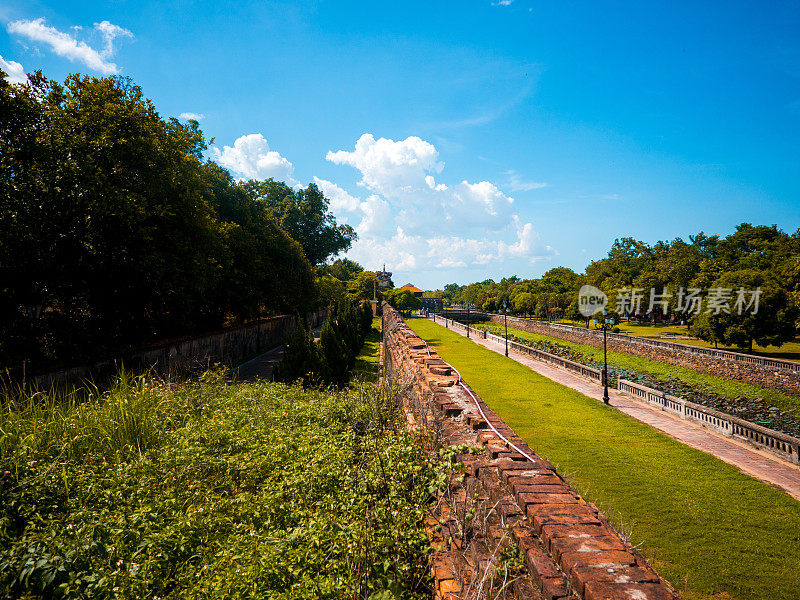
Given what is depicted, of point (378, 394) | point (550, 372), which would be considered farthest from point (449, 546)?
point (550, 372)

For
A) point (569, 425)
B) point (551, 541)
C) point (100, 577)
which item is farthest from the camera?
point (569, 425)

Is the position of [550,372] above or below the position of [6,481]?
below

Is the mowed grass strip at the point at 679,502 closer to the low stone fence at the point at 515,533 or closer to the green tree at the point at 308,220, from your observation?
the low stone fence at the point at 515,533

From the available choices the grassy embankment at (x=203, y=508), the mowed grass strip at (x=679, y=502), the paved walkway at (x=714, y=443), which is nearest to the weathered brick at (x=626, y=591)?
the grassy embankment at (x=203, y=508)

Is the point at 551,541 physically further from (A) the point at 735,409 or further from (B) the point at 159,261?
(A) the point at 735,409

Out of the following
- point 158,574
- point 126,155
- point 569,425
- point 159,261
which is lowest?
point 569,425

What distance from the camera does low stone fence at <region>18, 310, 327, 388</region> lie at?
32.4ft

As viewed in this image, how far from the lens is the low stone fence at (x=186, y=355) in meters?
9.88

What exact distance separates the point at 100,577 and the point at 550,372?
24168 mm

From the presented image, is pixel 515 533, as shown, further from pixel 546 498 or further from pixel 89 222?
pixel 89 222

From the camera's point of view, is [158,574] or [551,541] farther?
[158,574]

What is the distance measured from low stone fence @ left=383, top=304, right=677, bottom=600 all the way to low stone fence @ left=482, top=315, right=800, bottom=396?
71.8ft

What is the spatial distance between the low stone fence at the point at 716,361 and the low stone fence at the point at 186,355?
22836mm

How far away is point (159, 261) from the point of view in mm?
11078
